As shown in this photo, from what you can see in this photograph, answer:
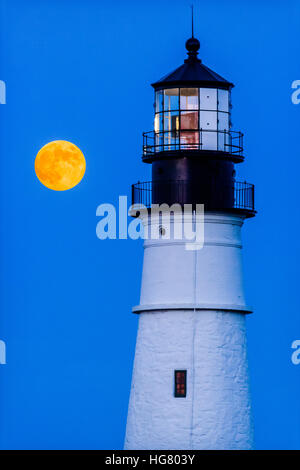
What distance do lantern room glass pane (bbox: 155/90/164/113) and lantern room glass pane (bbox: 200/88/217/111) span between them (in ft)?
3.27

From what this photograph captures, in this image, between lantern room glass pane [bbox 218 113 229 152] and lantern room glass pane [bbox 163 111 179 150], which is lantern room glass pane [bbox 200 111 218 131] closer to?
lantern room glass pane [bbox 218 113 229 152]

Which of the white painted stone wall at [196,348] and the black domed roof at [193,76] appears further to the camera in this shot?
the black domed roof at [193,76]

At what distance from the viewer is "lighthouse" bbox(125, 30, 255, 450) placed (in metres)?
36.0

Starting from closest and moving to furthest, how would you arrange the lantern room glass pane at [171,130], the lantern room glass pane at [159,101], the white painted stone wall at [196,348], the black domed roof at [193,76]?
the white painted stone wall at [196,348] → the black domed roof at [193,76] → the lantern room glass pane at [171,130] → the lantern room glass pane at [159,101]

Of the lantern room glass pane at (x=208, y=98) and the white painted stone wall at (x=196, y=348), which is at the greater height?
the lantern room glass pane at (x=208, y=98)

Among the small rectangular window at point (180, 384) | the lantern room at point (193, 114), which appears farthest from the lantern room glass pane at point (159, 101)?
the small rectangular window at point (180, 384)

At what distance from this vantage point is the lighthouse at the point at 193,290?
118 ft

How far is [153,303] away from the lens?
120 feet

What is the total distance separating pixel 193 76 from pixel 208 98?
63 cm

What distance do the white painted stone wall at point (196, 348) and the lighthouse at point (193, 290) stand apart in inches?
0.9

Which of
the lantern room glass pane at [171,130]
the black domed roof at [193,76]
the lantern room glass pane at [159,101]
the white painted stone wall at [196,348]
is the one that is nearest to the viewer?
the white painted stone wall at [196,348]

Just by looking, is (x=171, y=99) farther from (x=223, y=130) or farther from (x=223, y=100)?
(x=223, y=130)

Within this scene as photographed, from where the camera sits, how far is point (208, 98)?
3644 centimetres

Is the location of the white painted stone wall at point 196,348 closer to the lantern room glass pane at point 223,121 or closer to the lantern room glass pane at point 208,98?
the lantern room glass pane at point 223,121
